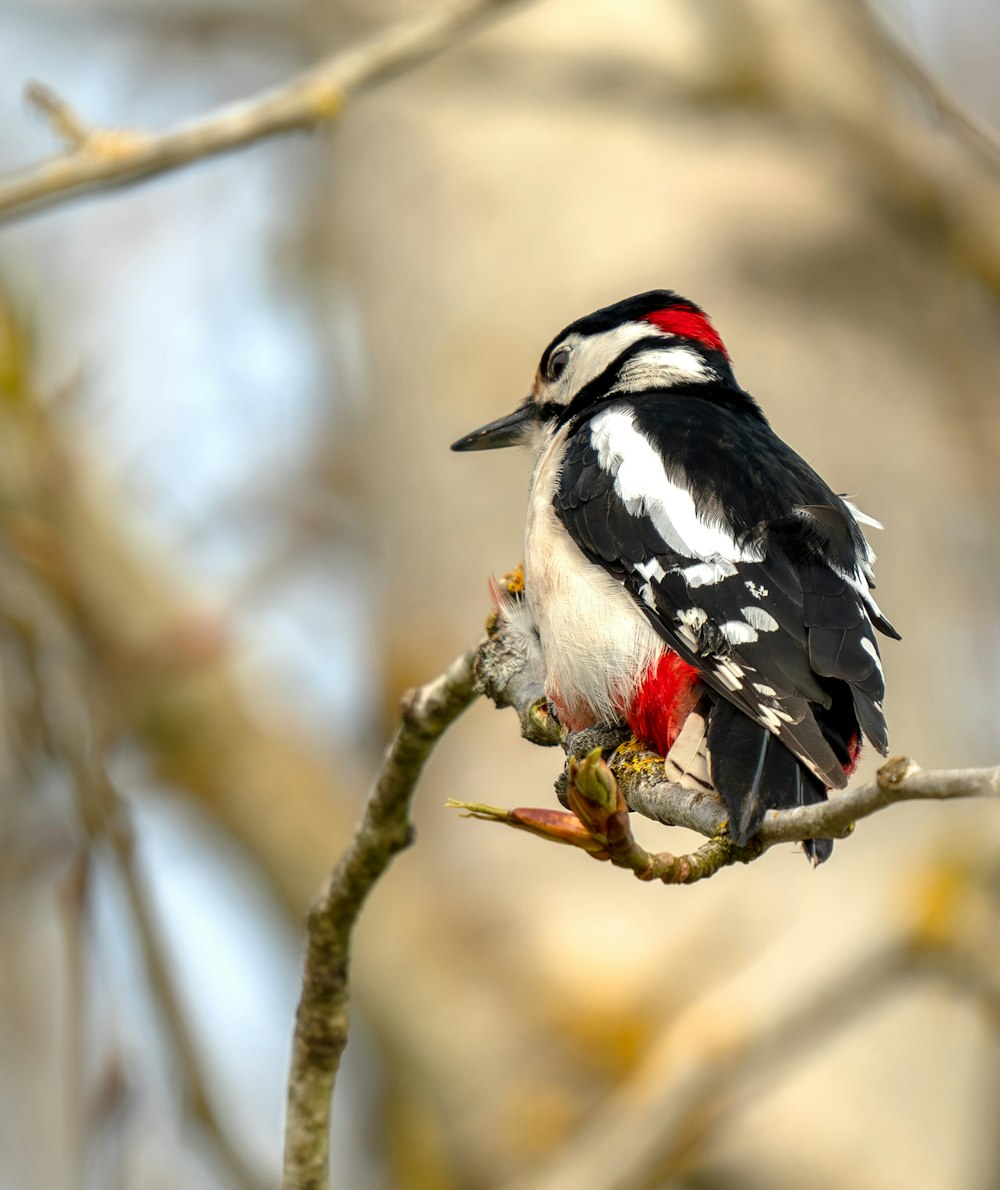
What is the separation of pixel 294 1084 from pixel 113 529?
160 inches

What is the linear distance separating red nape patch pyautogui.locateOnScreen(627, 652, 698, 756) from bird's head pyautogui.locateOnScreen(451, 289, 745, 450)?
3.04 feet

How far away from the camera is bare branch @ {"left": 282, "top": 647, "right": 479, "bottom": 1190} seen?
7.03 ft

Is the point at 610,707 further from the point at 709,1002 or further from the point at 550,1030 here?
the point at 550,1030

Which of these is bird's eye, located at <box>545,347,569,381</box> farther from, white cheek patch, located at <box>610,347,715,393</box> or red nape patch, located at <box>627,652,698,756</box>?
red nape patch, located at <box>627,652,698,756</box>

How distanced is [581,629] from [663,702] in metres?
0.22

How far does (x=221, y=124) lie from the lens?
296cm

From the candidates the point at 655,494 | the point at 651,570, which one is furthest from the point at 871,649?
the point at 655,494

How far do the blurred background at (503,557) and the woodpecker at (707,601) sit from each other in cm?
148

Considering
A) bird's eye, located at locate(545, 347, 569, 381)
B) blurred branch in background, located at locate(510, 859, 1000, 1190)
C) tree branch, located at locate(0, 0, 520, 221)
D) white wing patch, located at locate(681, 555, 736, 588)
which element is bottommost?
blurred branch in background, located at locate(510, 859, 1000, 1190)

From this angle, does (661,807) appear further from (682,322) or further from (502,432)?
(682,322)

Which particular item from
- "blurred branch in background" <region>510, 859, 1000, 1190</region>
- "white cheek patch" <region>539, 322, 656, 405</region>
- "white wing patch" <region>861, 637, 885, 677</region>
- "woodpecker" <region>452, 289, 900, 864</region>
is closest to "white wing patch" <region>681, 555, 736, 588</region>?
"woodpecker" <region>452, 289, 900, 864</region>

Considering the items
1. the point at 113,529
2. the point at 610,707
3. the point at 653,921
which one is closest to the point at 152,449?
the point at 113,529

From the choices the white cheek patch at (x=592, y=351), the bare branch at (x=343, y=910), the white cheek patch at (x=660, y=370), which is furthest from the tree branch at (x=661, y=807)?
the white cheek patch at (x=592, y=351)

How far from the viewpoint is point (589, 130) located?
579 cm
